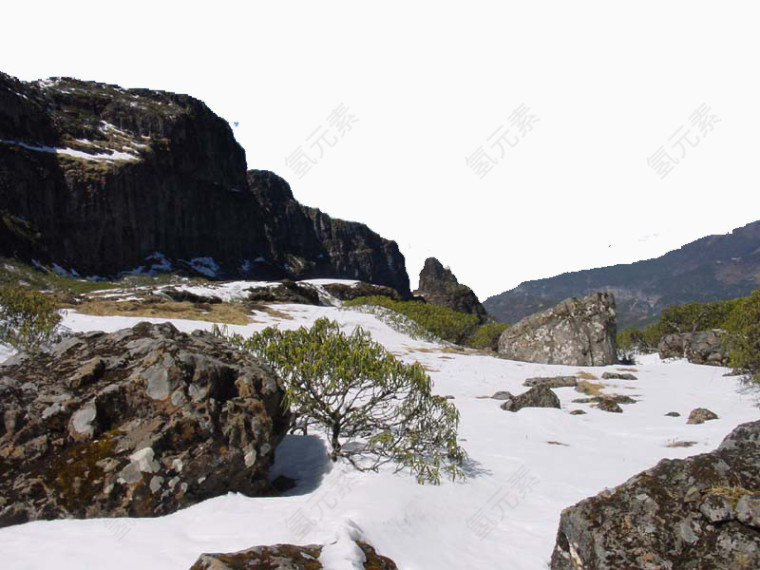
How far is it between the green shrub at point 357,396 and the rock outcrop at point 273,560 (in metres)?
3.14

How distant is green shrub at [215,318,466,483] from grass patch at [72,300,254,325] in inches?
796

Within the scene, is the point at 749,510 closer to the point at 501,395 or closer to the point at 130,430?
the point at 130,430

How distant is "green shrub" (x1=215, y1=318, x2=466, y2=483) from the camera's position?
317 inches

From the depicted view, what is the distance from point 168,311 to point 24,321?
59.2ft

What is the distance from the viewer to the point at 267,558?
4172 mm

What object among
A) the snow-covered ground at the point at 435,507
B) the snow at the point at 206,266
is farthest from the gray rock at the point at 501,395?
the snow at the point at 206,266

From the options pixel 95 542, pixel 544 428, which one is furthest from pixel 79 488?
pixel 544 428

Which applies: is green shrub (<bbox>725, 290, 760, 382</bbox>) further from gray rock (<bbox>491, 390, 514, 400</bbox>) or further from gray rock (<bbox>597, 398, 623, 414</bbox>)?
gray rock (<bbox>491, 390, 514, 400</bbox>)

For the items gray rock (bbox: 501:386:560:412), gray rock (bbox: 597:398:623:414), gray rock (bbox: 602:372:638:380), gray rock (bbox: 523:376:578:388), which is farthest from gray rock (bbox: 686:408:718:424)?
gray rock (bbox: 602:372:638:380)

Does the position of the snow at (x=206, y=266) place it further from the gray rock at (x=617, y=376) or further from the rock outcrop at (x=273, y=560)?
the rock outcrop at (x=273, y=560)

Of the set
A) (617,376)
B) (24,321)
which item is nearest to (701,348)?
(617,376)

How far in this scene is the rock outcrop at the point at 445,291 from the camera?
4722 inches

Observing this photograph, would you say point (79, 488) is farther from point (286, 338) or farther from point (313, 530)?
point (286, 338)

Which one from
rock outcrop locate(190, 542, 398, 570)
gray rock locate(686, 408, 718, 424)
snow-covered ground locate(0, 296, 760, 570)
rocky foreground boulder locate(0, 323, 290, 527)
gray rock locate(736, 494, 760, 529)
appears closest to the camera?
rock outcrop locate(190, 542, 398, 570)
